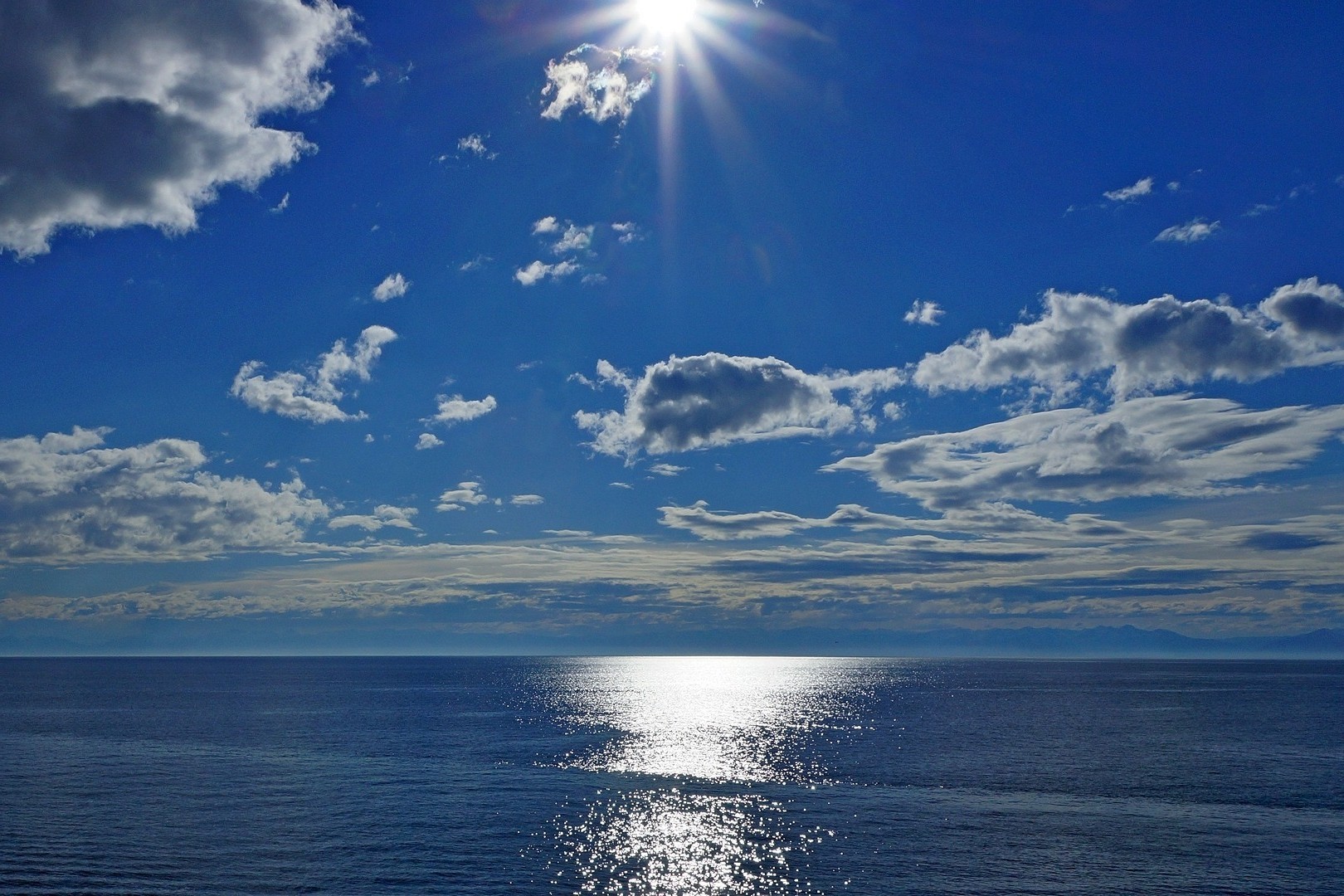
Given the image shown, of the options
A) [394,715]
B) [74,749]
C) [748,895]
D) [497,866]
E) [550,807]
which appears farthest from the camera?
[394,715]

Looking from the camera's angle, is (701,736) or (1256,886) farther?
(701,736)

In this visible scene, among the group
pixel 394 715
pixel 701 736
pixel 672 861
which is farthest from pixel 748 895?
pixel 394 715

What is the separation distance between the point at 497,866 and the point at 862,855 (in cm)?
2521

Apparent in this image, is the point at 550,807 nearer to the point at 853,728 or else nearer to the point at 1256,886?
the point at 1256,886

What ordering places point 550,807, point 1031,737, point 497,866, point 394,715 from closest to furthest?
point 497,866, point 550,807, point 1031,737, point 394,715

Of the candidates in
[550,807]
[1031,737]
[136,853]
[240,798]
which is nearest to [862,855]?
[550,807]

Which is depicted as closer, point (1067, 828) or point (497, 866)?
point (497, 866)

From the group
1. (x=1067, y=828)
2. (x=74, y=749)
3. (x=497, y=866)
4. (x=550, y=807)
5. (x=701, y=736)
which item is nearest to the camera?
(x=497, y=866)

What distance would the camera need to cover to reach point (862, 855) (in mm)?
63031

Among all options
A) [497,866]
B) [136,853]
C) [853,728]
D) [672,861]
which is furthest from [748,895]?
[853,728]

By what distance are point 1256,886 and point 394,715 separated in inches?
5621

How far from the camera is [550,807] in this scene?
79062mm

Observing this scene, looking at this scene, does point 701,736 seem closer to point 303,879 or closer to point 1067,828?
point 1067,828

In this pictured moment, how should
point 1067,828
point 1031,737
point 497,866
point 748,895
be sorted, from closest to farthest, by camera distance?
point 748,895 < point 497,866 < point 1067,828 < point 1031,737
